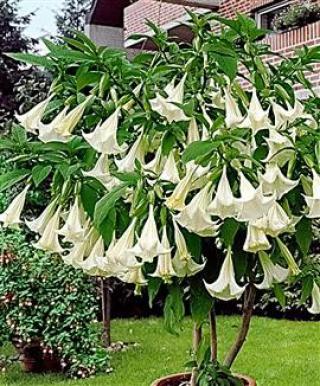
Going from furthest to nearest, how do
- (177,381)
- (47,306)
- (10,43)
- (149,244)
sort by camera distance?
1. (10,43)
2. (47,306)
3. (177,381)
4. (149,244)

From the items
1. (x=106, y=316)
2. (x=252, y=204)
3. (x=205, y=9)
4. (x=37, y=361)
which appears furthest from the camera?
(x=205, y=9)

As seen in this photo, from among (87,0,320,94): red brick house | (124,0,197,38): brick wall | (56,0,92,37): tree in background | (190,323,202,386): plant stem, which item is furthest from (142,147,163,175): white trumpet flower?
(56,0,92,37): tree in background

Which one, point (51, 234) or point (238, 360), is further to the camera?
point (238, 360)

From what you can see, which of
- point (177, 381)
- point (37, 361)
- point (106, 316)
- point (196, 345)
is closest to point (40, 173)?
point (196, 345)

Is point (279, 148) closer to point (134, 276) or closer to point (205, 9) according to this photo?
point (134, 276)

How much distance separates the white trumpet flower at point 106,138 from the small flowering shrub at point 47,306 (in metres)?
3.42

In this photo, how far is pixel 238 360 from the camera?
5445 mm

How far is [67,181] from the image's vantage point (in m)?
1.61

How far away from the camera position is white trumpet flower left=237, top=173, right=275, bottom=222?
4.64ft

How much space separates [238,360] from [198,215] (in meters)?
4.16

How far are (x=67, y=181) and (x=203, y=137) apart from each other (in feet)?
1.01

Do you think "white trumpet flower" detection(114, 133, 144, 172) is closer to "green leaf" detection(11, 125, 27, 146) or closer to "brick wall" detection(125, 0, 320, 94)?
"green leaf" detection(11, 125, 27, 146)

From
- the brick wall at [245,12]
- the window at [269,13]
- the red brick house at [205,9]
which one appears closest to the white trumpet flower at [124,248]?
the brick wall at [245,12]

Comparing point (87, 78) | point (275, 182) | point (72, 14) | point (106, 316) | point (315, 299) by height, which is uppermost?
point (72, 14)
